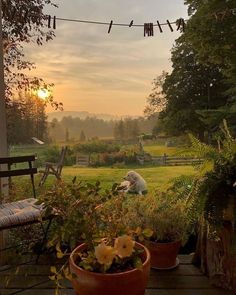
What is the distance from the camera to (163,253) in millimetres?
2037

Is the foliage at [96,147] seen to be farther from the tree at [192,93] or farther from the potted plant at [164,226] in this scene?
the potted plant at [164,226]

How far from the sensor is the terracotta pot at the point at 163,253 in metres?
2.02

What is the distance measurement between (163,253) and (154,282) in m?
0.18

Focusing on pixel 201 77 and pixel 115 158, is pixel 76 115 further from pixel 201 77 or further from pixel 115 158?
pixel 201 77

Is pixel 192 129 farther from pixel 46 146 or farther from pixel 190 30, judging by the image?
pixel 46 146

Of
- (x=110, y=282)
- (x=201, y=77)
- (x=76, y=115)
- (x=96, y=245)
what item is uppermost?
(x=201, y=77)

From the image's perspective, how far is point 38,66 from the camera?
2594 mm

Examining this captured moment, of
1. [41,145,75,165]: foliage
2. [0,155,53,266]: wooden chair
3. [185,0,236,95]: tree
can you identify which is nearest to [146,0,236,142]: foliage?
[185,0,236,95]: tree

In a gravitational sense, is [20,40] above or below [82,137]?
above

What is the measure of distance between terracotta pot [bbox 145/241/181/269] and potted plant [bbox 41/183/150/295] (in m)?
0.42

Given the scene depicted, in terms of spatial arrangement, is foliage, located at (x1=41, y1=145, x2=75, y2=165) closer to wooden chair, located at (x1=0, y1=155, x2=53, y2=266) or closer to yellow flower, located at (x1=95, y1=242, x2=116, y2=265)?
wooden chair, located at (x1=0, y1=155, x2=53, y2=266)

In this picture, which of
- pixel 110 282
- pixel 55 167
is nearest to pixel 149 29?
pixel 55 167

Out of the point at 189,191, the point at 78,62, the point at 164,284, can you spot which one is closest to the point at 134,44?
the point at 78,62

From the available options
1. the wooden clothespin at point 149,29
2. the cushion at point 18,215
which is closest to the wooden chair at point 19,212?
the cushion at point 18,215
